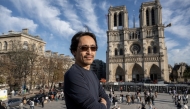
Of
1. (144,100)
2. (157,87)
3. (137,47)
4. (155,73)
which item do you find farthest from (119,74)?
(144,100)

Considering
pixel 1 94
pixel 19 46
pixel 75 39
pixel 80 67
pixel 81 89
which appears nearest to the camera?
pixel 81 89

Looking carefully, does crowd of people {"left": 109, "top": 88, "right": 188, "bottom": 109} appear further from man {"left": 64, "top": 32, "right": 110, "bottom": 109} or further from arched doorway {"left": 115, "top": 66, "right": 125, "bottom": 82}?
arched doorway {"left": 115, "top": 66, "right": 125, "bottom": 82}

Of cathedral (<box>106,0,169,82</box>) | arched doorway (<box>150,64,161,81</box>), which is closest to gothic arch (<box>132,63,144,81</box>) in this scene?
cathedral (<box>106,0,169,82</box>)

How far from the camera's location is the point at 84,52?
1.80 metres

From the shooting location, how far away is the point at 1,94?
17.7 m

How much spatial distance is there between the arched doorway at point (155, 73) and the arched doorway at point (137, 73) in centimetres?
289

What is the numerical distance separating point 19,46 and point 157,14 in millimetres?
39843

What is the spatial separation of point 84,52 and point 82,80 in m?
0.35

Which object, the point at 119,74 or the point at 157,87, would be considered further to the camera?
the point at 119,74


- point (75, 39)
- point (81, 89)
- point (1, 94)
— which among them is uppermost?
point (75, 39)

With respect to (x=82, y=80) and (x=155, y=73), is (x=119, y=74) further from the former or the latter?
(x=82, y=80)

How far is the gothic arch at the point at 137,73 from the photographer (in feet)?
167

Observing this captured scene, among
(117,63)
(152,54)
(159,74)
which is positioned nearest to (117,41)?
(117,63)

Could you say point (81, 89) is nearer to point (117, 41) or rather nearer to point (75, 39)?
point (75, 39)
